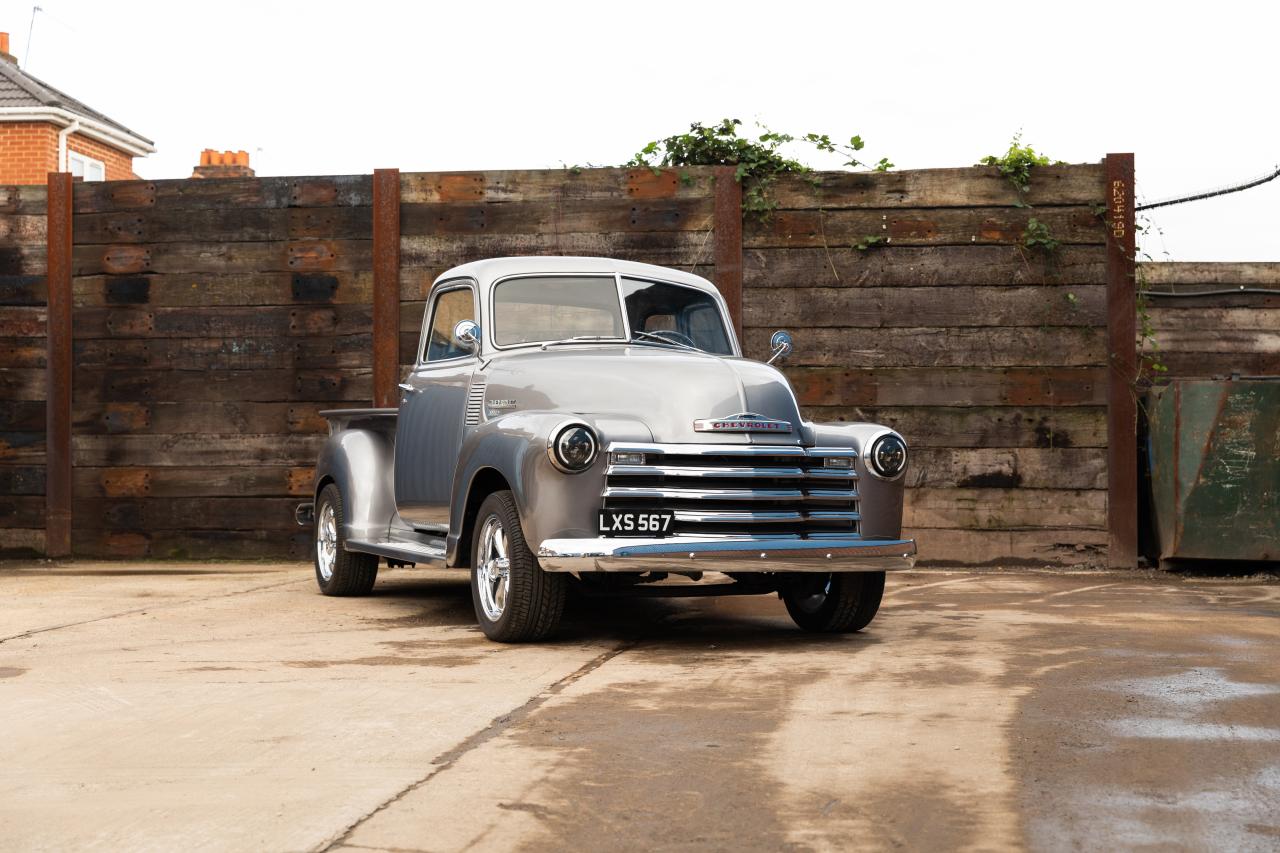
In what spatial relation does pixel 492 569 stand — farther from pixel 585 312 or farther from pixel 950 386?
pixel 950 386

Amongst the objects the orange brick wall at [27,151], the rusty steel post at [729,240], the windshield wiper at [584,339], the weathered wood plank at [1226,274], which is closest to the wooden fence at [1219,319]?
the weathered wood plank at [1226,274]

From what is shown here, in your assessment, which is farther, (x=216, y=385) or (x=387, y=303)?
(x=216, y=385)

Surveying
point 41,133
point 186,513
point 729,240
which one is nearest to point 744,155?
point 729,240

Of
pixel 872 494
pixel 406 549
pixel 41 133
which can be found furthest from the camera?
pixel 41 133

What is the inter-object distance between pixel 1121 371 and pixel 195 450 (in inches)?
280

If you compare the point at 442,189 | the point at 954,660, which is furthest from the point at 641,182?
the point at 954,660

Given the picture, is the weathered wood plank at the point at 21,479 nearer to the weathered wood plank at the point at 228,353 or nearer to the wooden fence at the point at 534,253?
the wooden fence at the point at 534,253

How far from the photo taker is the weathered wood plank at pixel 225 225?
1227cm

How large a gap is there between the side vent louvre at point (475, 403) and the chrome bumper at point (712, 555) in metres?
1.45

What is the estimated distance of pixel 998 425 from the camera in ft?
38.1

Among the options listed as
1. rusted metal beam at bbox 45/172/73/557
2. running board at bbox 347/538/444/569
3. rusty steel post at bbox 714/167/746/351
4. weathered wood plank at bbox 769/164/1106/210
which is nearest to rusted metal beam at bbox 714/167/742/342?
rusty steel post at bbox 714/167/746/351

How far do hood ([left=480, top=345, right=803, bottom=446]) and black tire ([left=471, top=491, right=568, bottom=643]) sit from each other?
61 cm

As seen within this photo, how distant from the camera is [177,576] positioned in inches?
437

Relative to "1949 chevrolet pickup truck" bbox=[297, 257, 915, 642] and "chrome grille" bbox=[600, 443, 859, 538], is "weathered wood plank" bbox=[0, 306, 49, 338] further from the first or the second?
"chrome grille" bbox=[600, 443, 859, 538]
